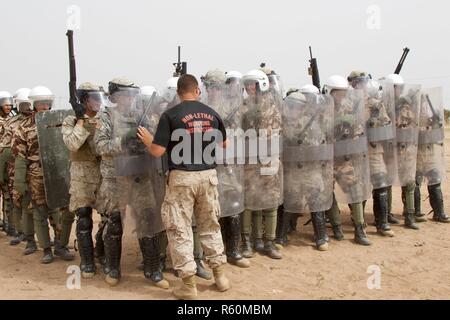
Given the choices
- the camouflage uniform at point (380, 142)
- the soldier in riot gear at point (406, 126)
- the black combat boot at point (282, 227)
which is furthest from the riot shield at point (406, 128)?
the black combat boot at point (282, 227)

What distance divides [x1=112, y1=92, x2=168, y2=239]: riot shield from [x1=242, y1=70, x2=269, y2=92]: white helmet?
1.36 meters

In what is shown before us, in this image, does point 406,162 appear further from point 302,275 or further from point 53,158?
point 53,158

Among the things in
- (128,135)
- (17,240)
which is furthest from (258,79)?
(17,240)

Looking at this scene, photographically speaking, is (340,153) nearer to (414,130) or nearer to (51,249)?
(414,130)

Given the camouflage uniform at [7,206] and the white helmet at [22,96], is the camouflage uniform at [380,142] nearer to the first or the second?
the white helmet at [22,96]

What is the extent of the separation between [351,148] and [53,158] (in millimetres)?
3775

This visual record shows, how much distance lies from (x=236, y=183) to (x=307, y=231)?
6.92 ft

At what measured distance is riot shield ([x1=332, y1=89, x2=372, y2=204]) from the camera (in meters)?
6.17

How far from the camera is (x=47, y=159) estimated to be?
18.5 feet

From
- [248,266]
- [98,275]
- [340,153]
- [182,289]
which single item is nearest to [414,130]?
[340,153]

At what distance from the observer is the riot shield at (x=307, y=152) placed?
5934 mm

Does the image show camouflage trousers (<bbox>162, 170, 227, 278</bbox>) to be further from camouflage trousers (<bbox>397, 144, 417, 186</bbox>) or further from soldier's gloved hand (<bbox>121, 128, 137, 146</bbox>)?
camouflage trousers (<bbox>397, 144, 417, 186</bbox>)

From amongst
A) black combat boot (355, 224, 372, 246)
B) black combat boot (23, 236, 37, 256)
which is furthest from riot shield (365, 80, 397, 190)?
black combat boot (23, 236, 37, 256)

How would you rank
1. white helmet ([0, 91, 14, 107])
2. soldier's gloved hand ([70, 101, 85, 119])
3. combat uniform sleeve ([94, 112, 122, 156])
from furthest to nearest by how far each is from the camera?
white helmet ([0, 91, 14, 107]) < soldier's gloved hand ([70, 101, 85, 119]) < combat uniform sleeve ([94, 112, 122, 156])
